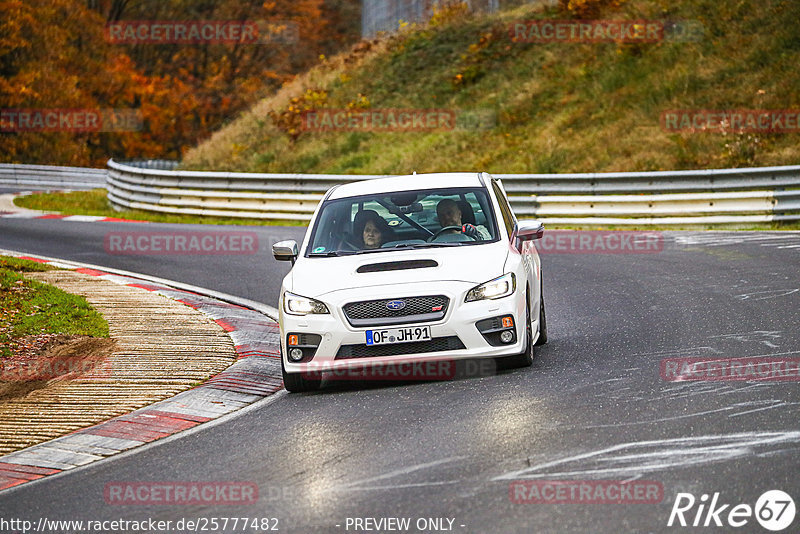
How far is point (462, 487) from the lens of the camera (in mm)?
5965

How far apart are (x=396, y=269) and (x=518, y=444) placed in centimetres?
263

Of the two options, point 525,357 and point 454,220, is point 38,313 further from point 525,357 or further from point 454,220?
point 525,357

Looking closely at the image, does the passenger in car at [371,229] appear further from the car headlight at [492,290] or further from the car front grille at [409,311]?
the car headlight at [492,290]

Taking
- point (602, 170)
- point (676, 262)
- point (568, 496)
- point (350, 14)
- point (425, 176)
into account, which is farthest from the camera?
point (350, 14)

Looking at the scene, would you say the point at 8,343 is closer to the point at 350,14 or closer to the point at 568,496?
the point at 568,496

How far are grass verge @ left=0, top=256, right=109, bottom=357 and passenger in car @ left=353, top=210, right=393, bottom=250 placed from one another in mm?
3364

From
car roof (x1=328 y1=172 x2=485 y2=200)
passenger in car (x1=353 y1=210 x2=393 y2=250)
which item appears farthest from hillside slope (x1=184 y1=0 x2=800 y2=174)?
passenger in car (x1=353 y1=210 x2=393 y2=250)

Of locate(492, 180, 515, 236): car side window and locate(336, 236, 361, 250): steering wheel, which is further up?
locate(492, 180, 515, 236): car side window

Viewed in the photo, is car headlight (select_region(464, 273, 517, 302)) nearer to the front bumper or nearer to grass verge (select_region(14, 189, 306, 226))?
the front bumper

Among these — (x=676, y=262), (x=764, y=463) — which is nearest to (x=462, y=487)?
(x=764, y=463)

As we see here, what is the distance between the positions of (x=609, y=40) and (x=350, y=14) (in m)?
41.3

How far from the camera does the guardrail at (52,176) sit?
3919cm

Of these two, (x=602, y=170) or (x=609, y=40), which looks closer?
(x=602, y=170)

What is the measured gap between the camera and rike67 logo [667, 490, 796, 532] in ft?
17.0
